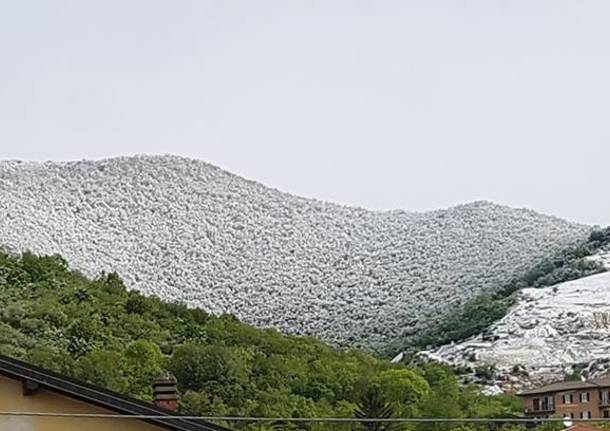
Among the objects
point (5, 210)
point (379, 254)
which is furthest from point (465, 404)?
point (379, 254)

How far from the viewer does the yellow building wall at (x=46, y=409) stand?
9156 mm

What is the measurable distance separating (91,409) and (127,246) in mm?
57454

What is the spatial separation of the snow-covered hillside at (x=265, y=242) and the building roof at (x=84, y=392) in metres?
42.2

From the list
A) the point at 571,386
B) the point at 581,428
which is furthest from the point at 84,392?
the point at 571,386

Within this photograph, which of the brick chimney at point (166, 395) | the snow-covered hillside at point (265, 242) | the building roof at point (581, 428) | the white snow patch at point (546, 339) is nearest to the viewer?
the brick chimney at point (166, 395)

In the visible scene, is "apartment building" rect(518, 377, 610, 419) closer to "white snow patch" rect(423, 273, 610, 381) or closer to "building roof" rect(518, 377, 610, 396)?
"building roof" rect(518, 377, 610, 396)

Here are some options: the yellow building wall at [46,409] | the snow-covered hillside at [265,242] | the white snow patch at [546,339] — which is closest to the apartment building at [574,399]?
the white snow patch at [546,339]

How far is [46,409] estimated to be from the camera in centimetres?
920

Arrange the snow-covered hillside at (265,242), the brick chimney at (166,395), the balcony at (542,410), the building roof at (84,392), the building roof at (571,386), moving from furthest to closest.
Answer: the snow-covered hillside at (265,242), the building roof at (571,386), the balcony at (542,410), the brick chimney at (166,395), the building roof at (84,392)

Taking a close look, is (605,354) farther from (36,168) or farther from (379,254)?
(36,168)

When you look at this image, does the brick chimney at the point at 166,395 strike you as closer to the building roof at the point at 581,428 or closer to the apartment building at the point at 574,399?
the building roof at the point at 581,428

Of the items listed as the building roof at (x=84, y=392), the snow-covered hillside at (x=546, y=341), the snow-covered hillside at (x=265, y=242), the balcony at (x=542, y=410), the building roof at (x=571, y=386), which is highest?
the snow-covered hillside at (x=265, y=242)

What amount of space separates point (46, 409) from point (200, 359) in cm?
1908

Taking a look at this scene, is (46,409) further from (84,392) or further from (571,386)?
(571,386)
